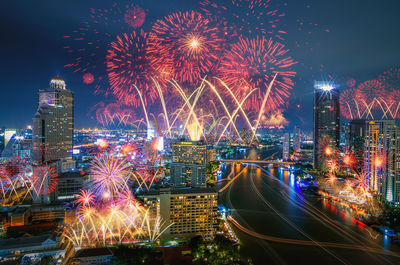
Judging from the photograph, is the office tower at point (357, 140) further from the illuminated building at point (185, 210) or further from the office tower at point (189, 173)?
the illuminated building at point (185, 210)

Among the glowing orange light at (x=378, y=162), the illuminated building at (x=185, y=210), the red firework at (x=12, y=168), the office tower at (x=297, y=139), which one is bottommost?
the illuminated building at (x=185, y=210)

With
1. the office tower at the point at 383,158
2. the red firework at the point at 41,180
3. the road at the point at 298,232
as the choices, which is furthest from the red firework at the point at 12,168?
the office tower at the point at 383,158

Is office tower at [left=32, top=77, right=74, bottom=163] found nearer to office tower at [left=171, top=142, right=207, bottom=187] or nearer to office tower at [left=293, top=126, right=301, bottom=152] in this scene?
office tower at [left=171, top=142, right=207, bottom=187]

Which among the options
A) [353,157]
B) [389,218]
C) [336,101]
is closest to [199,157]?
[389,218]

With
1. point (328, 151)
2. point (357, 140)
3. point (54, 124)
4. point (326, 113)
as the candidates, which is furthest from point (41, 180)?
point (357, 140)

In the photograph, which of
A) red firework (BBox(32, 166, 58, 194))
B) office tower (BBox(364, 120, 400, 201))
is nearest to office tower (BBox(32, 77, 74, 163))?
red firework (BBox(32, 166, 58, 194))

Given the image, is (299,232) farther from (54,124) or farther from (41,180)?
(54,124)
